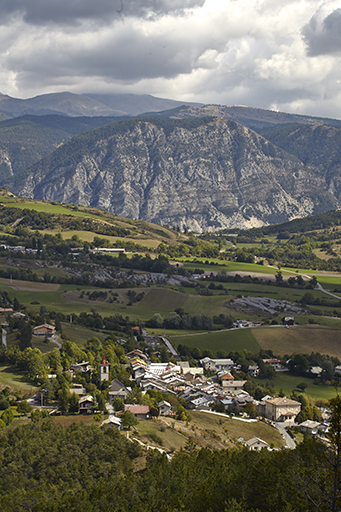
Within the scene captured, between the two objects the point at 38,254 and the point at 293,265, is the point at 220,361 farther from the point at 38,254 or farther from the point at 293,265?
the point at 293,265

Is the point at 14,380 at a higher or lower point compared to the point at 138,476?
lower

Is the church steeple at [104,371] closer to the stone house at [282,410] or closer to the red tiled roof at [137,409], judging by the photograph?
the red tiled roof at [137,409]

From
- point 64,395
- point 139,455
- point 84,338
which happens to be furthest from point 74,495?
point 84,338

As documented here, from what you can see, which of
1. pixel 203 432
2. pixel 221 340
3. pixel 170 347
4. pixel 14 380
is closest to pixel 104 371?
pixel 14 380

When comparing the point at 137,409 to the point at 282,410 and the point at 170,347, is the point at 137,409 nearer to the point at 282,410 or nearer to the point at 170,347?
the point at 282,410

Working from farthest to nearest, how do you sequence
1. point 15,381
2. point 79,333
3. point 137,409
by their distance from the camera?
point 79,333, point 15,381, point 137,409

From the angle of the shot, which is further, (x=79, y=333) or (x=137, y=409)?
(x=79, y=333)

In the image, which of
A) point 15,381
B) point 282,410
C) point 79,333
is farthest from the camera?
point 79,333

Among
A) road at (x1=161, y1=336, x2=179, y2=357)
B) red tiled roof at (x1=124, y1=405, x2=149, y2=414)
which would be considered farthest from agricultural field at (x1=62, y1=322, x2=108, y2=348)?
A: red tiled roof at (x1=124, y1=405, x2=149, y2=414)

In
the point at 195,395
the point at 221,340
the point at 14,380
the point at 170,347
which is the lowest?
the point at 170,347
